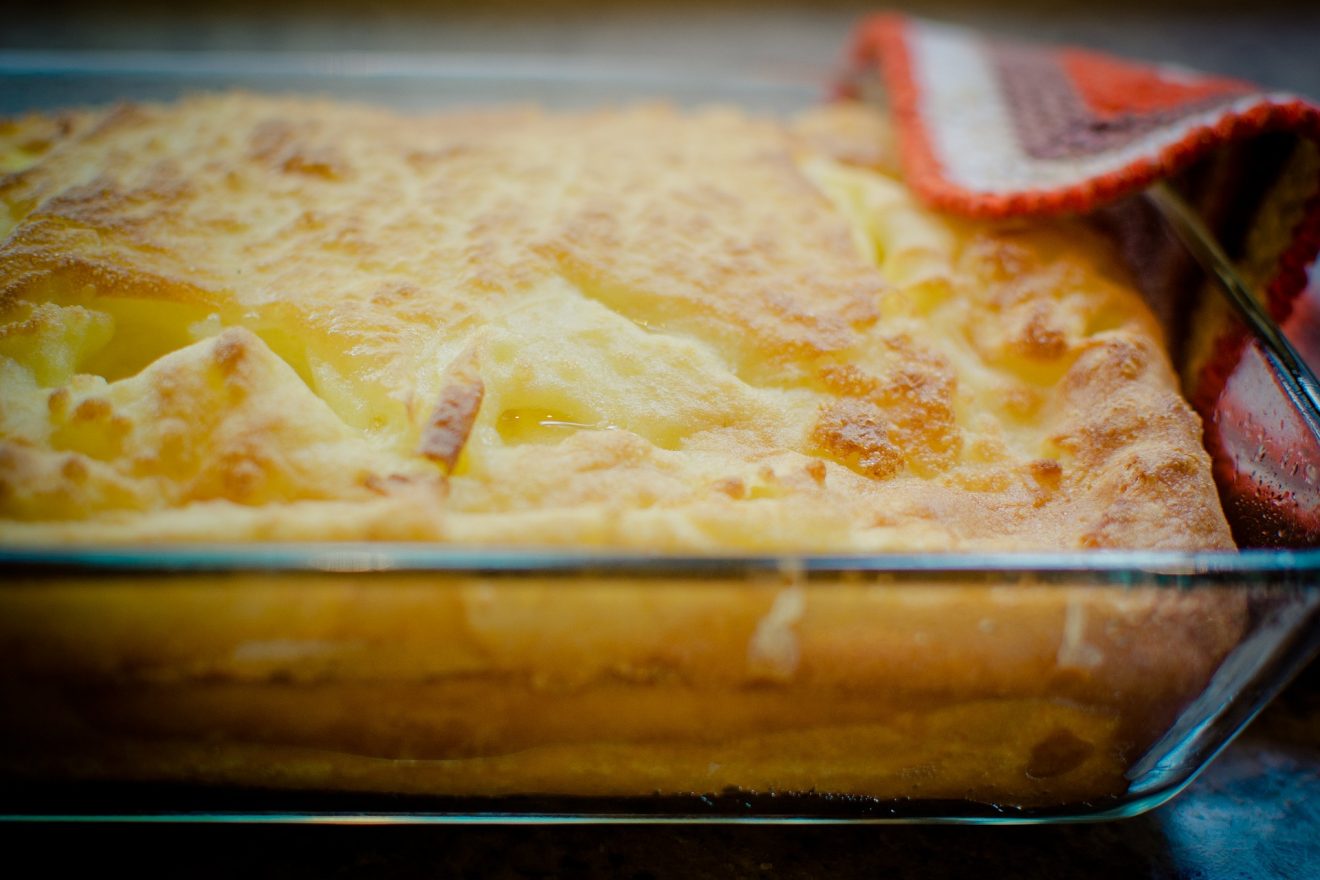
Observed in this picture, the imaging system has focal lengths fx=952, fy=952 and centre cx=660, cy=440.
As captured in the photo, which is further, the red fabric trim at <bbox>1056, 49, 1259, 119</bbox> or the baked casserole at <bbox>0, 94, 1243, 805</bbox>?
the red fabric trim at <bbox>1056, 49, 1259, 119</bbox>

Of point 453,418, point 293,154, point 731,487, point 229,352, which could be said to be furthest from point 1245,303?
point 293,154

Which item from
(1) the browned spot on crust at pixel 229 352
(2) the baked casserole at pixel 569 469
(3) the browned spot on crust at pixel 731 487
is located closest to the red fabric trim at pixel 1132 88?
(2) the baked casserole at pixel 569 469

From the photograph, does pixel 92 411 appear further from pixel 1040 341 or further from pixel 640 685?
pixel 1040 341

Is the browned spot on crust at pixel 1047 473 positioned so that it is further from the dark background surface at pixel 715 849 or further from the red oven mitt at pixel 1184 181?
the dark background surface at pixel 715 849

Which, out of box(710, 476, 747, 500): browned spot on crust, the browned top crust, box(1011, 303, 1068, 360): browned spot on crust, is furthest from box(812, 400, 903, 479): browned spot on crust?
box(1011, 303, 1068, 360): browned spot on crust

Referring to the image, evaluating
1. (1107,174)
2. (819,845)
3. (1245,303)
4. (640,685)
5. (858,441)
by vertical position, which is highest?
(1107,174)

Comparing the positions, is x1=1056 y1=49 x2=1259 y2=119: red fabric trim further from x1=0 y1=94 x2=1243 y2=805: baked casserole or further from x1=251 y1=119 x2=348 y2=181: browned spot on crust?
x1=251 y1=119 x2=348 y2=181: browned spot on crust

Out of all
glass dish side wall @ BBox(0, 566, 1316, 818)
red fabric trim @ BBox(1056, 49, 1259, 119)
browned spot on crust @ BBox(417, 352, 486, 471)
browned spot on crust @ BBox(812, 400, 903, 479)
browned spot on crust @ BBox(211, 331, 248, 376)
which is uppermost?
red fabric trim @ BBox(1056, 49, 1259, 119)
